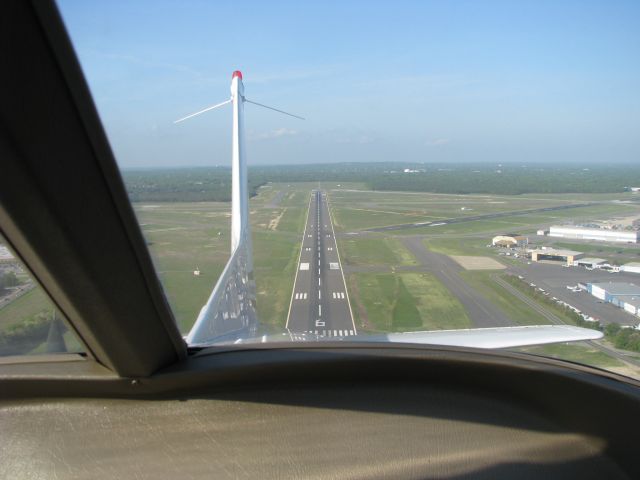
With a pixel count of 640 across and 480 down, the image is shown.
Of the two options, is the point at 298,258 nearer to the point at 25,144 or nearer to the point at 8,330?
the point at 8,330

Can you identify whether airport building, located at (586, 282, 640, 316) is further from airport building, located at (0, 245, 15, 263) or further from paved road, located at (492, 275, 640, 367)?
airport building, located at (0, 245, 15, 263)

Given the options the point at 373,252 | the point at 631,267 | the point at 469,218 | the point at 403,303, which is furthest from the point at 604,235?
the point at 469,218

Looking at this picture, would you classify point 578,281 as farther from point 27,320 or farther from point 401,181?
point 401,181

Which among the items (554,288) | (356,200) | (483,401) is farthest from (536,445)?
(356,200)

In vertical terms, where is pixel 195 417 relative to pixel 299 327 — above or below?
above

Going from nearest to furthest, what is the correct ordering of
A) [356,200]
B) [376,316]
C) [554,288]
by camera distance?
[554,288]
[376,316]
[356,200]

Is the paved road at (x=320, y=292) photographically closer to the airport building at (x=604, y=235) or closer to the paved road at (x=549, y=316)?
the paved road at (x=549, y=316)

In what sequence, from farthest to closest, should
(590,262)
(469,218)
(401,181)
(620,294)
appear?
(401,181), (469,218), (590,262), (620,294)
